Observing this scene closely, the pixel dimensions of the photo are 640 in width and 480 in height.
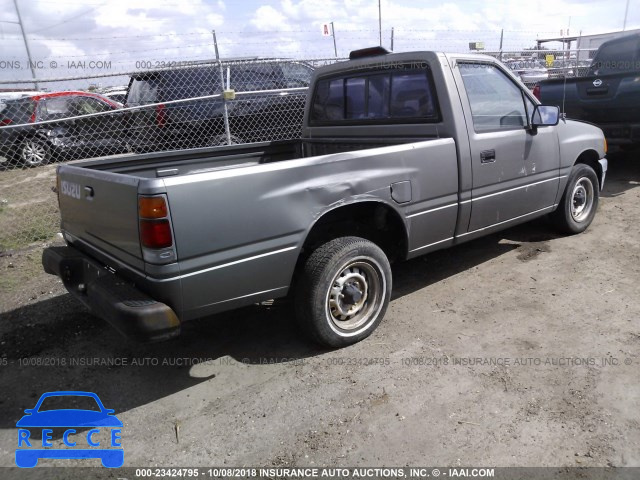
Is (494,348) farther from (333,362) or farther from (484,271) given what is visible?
(484,271)

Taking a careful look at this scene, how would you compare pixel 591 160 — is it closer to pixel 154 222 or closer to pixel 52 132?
pixel 154 222

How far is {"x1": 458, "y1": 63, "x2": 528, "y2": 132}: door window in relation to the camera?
404cm

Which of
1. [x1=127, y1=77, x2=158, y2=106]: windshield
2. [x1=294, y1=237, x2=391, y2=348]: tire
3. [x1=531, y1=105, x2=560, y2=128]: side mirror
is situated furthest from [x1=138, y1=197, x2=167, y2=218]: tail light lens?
[x1=127, y1=77, x2=158, y2=106]: windshield

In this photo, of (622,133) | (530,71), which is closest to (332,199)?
(622,133)

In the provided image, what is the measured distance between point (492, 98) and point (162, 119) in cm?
586

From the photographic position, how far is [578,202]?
541 centimetres

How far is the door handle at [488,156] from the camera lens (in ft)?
13.2

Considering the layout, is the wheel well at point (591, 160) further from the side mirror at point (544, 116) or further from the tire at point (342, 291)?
the tire at point (342, 291)

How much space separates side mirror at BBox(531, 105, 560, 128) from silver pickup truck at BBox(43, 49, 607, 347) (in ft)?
0.04

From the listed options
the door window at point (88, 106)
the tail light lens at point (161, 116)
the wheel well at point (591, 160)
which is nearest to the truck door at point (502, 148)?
the wheel well at point (591, 160)

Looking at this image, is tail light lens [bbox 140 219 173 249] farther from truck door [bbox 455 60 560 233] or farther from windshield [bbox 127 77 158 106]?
windshield [bbox 127 77 158 106]

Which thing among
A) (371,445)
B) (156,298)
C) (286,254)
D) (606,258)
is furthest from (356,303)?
(606,258)

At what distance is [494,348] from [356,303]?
96 centimetres

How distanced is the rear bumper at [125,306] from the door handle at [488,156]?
2.67 metres
